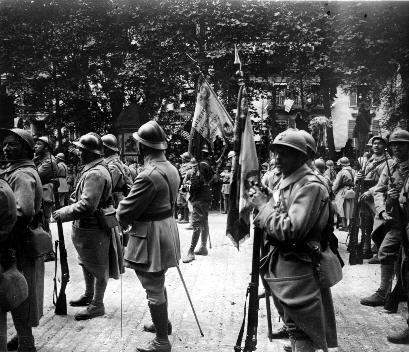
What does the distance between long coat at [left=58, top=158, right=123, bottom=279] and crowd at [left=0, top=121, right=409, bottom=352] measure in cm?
1

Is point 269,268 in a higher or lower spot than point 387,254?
higher

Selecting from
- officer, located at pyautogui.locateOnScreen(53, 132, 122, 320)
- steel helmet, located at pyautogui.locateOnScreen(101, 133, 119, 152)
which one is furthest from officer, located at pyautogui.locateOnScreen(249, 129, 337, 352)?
steel helmet, located at pyautogui.locateOnScreen(101, 133, 119, 152)

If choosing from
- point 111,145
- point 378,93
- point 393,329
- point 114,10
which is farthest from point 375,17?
point 393,329

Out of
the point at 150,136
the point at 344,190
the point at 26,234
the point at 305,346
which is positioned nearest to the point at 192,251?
the point at 150,136

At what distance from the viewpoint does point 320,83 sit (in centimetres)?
2653

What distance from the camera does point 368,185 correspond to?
9.52 m

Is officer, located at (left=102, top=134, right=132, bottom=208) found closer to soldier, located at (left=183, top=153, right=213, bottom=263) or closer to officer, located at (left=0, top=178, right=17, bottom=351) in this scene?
soldier, located at (left=183, top=153, right=213, bottom=263)

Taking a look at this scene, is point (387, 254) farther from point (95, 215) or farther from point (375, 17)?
point (375, 17)

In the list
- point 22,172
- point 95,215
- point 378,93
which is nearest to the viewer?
point 22,172

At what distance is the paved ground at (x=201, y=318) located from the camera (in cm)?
533

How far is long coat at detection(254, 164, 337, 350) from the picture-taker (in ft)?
12.6

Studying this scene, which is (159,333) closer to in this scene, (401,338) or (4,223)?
(4,223)

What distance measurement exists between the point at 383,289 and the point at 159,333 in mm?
3185

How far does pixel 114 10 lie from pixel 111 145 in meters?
17.1
